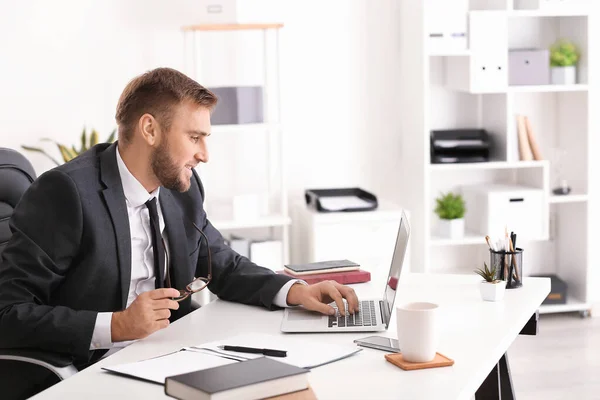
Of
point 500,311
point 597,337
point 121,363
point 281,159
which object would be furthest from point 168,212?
point 597,337

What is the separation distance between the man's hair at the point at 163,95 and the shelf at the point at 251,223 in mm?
1833

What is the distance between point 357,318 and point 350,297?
88 millimetres

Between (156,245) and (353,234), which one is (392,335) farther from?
(353,234)

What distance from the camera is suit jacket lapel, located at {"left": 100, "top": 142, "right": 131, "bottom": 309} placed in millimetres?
2219

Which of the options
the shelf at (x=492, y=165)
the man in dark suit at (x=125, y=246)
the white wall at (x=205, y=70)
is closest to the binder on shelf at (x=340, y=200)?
the white wall at (x=205, y=70)

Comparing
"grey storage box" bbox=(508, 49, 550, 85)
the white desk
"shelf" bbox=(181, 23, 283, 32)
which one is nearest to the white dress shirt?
the white desk

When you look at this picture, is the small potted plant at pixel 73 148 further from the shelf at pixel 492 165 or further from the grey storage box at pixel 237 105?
the shelf at pixel 492 165

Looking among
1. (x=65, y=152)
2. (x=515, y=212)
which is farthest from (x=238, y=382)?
(x=515, y=212)

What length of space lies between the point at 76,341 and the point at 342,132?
9.34 feet

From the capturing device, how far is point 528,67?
4.46 metres

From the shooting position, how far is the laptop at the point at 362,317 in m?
2.01

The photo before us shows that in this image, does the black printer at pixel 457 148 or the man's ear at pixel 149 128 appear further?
the black printer at pixel 457 148

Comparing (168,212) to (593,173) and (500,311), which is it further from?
(593,173)

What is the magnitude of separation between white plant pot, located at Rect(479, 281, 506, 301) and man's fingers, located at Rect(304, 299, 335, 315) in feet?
1.33
